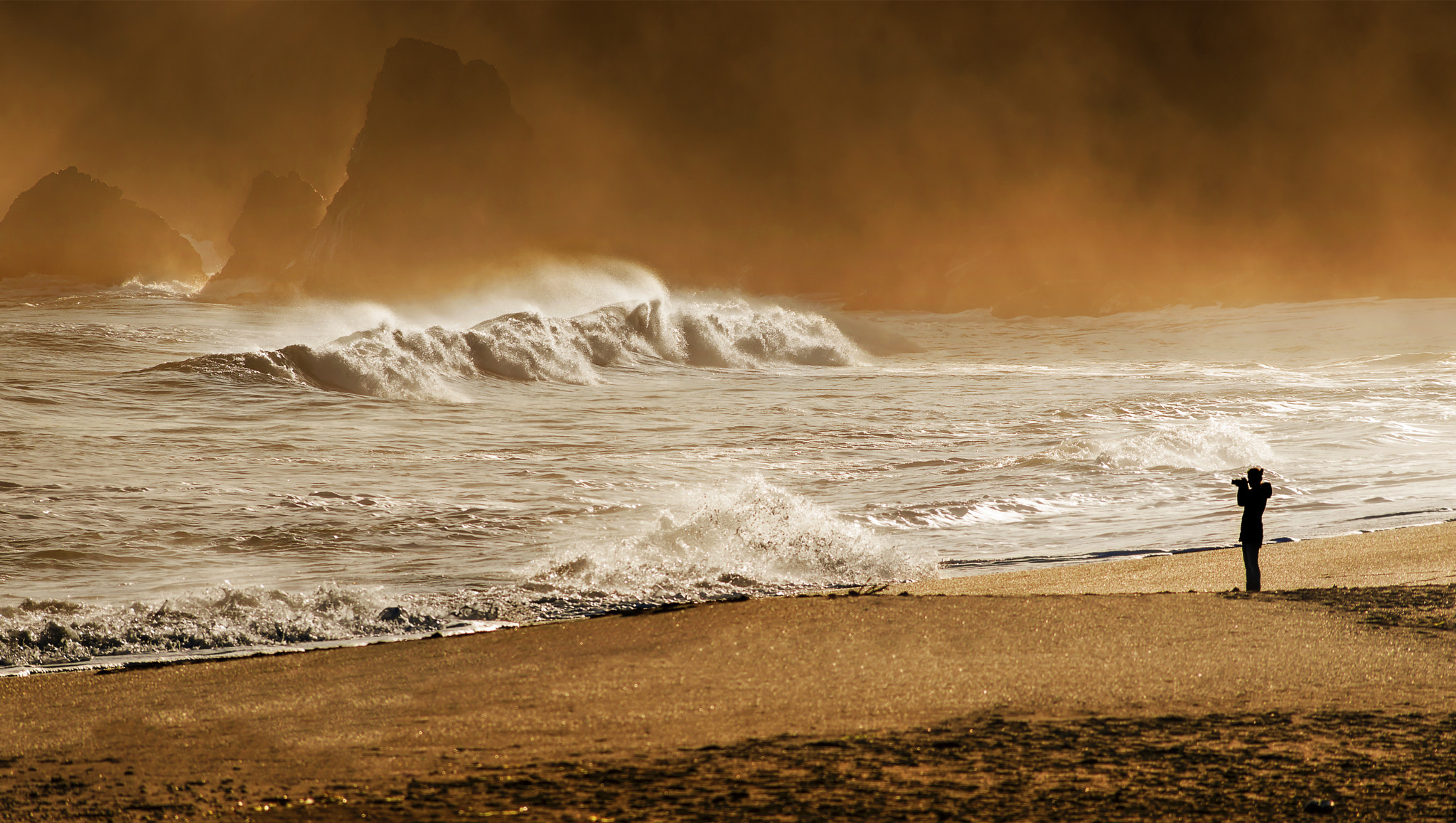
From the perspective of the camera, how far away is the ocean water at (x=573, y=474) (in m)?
5.67

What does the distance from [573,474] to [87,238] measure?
84.8 metres

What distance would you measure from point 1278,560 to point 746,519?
11.0 feet

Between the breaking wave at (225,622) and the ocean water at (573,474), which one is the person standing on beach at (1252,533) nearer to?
the ocean water at (573,474)

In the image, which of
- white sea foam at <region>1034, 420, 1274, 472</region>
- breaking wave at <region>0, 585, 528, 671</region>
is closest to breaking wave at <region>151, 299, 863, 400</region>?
white sea foam at <region>1034, 420, 1274, 472</region>

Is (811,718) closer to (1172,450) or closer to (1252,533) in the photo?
(1252,533)

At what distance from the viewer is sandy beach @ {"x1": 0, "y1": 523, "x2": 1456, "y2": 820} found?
242 cm

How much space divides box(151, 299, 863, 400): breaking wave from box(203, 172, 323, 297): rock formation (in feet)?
180

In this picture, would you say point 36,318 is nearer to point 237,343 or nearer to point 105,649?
point 237,343

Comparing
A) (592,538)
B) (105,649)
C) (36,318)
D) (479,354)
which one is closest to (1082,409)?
(592,538)

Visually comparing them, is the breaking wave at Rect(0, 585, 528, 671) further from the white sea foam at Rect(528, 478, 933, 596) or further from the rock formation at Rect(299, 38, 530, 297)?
the rock formation at Rect(299, 38, 530, 297)

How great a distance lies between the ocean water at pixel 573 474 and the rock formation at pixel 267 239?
57.9 meters

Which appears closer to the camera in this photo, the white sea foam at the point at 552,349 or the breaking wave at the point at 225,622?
the breaking wave at the point at 225,622

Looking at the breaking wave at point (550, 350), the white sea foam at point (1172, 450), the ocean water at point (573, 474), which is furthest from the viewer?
the breaking wave at point (550, 350)

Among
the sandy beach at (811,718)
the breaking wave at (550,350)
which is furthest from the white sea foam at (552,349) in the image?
the sandy beach at (811,718)
